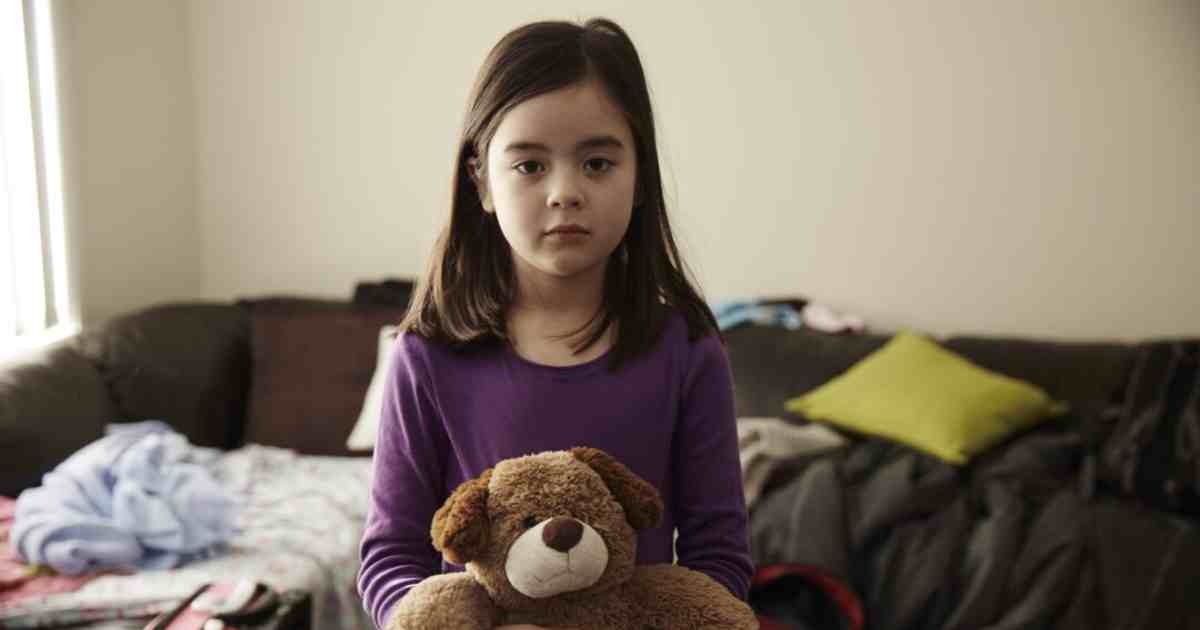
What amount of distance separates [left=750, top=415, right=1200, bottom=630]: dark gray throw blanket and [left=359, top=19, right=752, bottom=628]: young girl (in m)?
1.26

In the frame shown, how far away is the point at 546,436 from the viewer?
974mm

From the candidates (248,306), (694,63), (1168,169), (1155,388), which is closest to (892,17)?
(694,63)

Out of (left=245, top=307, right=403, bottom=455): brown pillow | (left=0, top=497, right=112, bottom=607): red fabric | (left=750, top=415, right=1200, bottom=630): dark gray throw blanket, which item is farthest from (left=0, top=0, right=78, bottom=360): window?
(left=750, top=415, right=1200, bottom=630): dark gray throw blanket

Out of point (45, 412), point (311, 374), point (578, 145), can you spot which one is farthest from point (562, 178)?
point (311, 374)

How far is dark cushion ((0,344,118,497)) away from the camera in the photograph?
2271 millimetres

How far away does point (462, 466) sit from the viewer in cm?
100

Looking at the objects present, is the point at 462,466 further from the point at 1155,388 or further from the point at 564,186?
the point at 1155,388

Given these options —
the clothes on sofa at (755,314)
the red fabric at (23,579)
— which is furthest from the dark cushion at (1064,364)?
the red fabric at (23,579)

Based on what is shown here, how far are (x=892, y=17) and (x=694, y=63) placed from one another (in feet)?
1.92

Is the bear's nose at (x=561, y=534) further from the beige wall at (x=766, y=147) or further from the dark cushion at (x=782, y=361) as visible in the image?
the beige wall at (x=766, y=147)

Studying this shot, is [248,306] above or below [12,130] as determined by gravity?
below

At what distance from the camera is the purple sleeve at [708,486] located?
1.01m

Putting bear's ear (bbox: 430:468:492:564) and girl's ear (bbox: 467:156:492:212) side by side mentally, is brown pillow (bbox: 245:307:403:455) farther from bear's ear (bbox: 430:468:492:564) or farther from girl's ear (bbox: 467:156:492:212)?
bear's ear (bbox: 430:468:492:564)

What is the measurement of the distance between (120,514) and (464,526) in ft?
4.86
